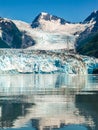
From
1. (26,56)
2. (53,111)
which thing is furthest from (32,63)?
(53,111)

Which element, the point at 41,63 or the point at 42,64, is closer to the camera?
the point at 41,63

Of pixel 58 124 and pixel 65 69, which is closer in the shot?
pixel 58 124

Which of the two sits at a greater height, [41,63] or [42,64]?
[41,63]

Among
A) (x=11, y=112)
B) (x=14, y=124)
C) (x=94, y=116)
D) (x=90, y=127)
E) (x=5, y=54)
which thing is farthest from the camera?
(x=5, y=54)

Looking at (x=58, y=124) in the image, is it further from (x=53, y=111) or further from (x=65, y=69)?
(x=65, y=69)

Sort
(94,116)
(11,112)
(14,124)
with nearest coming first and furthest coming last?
1. (14,124)
2. (94,116)
3. (11,112)

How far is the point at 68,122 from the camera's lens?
30.8 meters

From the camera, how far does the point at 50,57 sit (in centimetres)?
19500

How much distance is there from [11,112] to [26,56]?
155670 mm

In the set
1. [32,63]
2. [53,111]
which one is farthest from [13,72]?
[53,111]

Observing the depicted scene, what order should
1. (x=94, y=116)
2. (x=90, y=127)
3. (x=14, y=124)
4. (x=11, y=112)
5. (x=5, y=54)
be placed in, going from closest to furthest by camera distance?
(x=90, y=127) → (x=14, y=124) → (x=94, y=116) → (x=11, y=112) → (x=5, y=54)

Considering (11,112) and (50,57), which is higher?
(50,57)

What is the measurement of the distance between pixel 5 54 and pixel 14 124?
15399 cm

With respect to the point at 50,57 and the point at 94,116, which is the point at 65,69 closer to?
the point at 50,57
